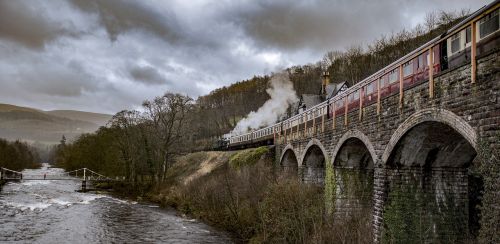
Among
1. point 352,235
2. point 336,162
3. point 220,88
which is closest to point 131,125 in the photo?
point 336,162

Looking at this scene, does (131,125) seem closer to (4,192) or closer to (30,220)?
(4,192)

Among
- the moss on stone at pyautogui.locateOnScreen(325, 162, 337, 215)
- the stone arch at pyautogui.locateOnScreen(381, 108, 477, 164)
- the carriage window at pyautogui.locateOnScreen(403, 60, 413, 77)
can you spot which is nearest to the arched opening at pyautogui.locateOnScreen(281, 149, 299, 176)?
the moss on stone at pyautogui.locateOnScreen(325, 162, 337, 215)

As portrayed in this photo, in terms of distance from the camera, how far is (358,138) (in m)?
13.5

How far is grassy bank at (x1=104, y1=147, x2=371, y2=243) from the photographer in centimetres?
1369

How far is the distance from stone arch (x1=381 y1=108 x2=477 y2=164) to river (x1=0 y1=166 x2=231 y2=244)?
31.9 feet

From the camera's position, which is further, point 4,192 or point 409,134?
point 4,192

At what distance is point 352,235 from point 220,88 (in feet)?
314

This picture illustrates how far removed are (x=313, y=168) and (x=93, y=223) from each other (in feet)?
40.6

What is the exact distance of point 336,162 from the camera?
53.3 feet

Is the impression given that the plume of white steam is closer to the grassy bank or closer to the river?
the grassy bank

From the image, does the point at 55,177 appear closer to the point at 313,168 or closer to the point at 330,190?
the point at 313,168

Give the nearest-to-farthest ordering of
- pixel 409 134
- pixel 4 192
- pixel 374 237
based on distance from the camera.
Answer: pixel 409 134 → pixel 374 237 → pixel 4 192

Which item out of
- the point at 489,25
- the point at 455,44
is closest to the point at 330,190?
the point at 455,44

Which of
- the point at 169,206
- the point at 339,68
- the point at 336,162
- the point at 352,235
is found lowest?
the point at 169,206
